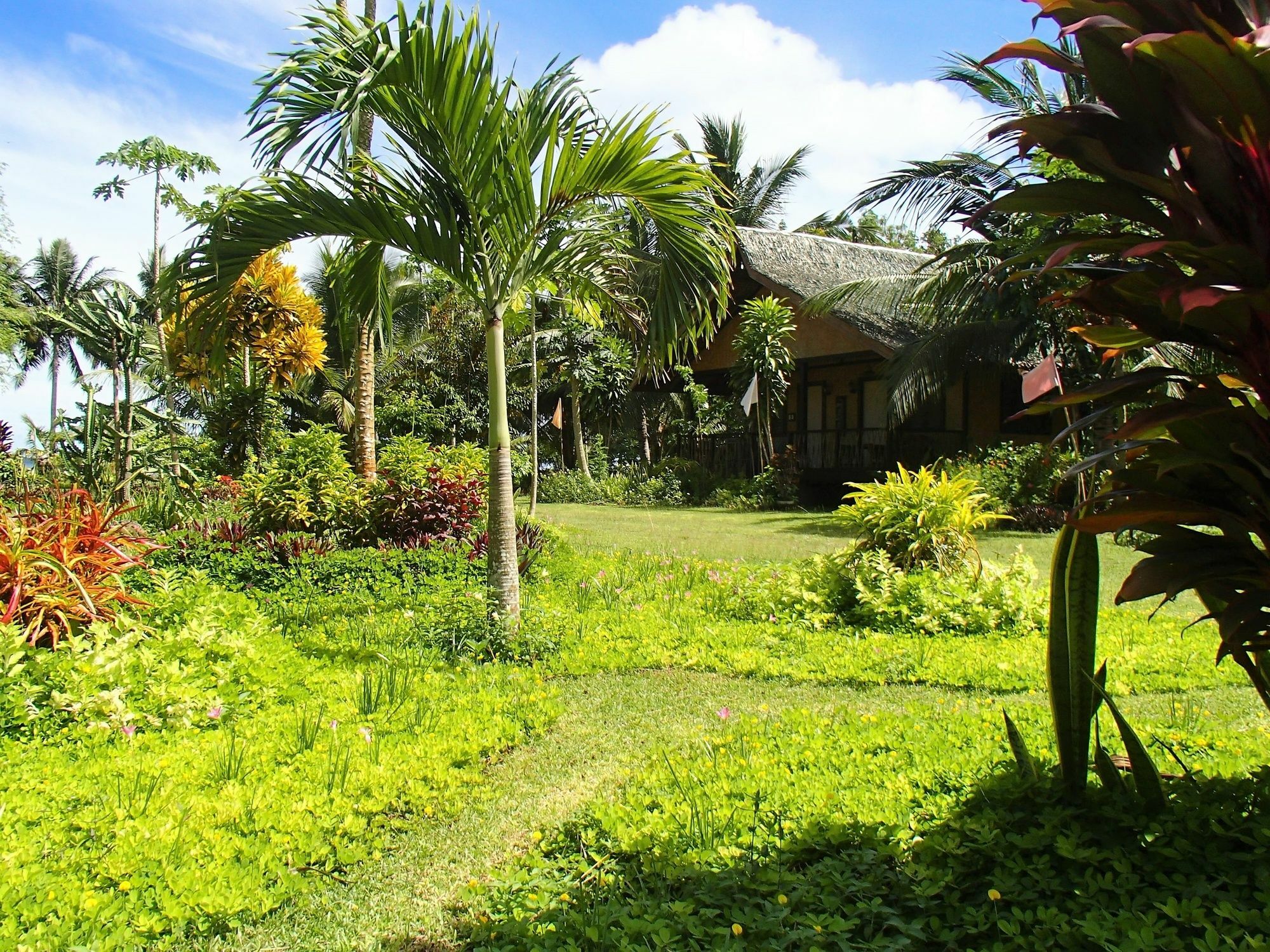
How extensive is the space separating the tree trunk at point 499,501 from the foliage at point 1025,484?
29.0 ft

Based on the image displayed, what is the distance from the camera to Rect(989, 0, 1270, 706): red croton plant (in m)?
1.65

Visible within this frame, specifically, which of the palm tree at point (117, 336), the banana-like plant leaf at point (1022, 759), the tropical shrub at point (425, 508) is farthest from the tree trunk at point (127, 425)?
the banana-like plant leaf at point (1022, 759)

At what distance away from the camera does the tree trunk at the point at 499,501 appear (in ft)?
18.2

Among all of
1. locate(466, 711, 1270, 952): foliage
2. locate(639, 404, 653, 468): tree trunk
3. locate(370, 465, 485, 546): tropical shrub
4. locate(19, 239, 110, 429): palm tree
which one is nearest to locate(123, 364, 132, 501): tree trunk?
locate(370, 465, 485, 546): tropical shrub

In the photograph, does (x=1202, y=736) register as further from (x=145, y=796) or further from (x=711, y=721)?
(x=145, y=796)

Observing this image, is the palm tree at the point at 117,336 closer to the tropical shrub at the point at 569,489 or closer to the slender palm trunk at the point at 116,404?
the slender palm trunk at the point at 116,404

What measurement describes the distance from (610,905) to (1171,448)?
1.76 metres

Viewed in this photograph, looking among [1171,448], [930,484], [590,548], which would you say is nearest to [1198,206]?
[1171,448]

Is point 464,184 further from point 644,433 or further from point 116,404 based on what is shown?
point 644,433

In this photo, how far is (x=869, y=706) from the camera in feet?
14.8

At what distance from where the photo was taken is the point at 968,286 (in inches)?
553

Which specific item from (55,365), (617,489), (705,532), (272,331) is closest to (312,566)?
(705,532)

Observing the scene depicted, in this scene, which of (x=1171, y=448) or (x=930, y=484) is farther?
(x=930, y=484)

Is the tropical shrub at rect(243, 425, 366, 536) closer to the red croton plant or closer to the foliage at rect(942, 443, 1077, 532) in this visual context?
the red croton plant
